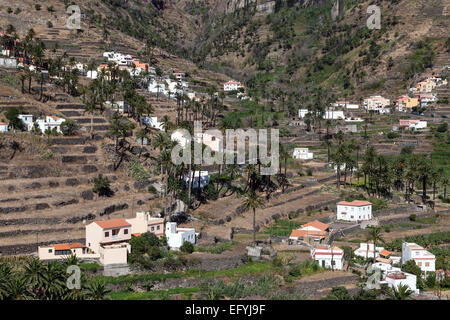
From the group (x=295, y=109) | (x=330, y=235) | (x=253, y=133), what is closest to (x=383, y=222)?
(x=330, y=235)

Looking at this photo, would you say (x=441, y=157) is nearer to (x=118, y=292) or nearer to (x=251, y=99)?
(x=251, y=99)

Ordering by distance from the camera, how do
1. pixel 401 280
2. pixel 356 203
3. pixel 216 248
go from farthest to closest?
pixel 356 203, pixel 216 248, pixel 401 280

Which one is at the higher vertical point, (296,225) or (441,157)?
(441,157)

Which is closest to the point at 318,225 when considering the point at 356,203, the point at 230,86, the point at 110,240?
the point at 356,203

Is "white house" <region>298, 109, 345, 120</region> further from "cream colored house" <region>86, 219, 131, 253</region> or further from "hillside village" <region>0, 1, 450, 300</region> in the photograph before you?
"cream colored house" <region>86, 219, 131, 253</region>

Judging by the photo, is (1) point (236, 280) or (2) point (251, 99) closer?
(1) point (236, 280)

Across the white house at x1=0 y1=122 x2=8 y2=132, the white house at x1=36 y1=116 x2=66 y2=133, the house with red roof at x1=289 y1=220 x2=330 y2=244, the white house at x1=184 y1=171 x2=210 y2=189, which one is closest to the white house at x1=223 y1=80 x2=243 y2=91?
the white house at x1=184 y1=171 x2=210 y2=189

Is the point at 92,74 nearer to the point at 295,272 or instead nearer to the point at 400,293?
the point at 295,272
